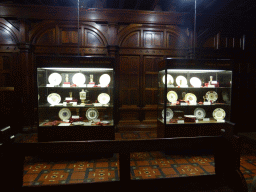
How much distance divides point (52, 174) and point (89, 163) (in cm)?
76

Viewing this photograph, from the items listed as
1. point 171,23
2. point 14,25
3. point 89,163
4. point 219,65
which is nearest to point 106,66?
point 89,163

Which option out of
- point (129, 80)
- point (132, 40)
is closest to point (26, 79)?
point (129, 80)

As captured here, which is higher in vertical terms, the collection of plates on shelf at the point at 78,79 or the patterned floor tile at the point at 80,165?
the collection of plates on shelf at the point at 78,79

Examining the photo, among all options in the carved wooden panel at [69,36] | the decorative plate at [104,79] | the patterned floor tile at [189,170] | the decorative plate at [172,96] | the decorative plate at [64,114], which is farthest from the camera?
the carved wooden panel at [69,36]

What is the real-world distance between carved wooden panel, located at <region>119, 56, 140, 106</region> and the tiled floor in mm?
2338

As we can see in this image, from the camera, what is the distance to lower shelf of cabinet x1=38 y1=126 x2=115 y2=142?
3.84 m

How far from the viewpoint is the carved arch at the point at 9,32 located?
18.4 ft

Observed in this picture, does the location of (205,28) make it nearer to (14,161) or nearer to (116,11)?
(116,11)

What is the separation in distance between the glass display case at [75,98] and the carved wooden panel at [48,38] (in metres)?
2.07

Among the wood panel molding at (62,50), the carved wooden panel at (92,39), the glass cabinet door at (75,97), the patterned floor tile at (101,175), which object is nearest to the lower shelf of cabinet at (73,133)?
the glass cabinet door at (75,97)

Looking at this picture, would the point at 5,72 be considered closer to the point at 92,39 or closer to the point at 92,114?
the point at 92,39

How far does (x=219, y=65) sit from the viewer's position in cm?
418

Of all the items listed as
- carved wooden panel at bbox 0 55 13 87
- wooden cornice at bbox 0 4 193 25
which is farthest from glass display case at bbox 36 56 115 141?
carved wooden panel at bbox 0 55 13 87

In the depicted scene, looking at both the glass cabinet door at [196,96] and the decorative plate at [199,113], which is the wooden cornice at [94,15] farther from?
the decorative plate at [199,113]
